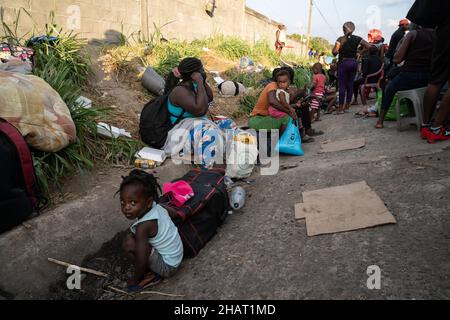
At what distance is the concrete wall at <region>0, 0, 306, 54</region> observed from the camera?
4922 millimetres

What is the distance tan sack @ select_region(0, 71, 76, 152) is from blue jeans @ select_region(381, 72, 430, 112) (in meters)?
3.82

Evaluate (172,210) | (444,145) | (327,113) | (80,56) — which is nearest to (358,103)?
(327,113)

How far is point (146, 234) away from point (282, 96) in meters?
2.84

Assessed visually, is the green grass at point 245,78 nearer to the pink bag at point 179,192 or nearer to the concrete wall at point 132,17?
the concrete wall at point 132,17

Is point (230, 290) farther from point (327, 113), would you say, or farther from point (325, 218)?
point (327, 113)

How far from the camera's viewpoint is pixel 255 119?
4316 mm

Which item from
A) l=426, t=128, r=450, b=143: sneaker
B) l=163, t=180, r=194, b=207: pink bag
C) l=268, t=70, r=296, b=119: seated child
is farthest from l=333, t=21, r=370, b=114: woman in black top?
l=163, t=180, r=194, b=207: pink bag

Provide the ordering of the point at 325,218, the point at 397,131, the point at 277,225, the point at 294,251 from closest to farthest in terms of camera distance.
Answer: the point at 294,251 → the point at 325,218 → the point at 277,225 → the point at 397,131

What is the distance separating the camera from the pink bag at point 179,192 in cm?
229

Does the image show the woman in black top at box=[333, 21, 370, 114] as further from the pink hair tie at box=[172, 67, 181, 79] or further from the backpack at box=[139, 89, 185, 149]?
the backpack at box=[139, 89, 185, 149]

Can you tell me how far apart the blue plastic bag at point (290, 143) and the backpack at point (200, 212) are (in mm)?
1609

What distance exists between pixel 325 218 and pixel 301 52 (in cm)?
1982

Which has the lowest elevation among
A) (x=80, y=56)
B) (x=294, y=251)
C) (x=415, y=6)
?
(x=294, y=251)

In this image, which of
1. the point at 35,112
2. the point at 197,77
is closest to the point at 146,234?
the point at 35,112
